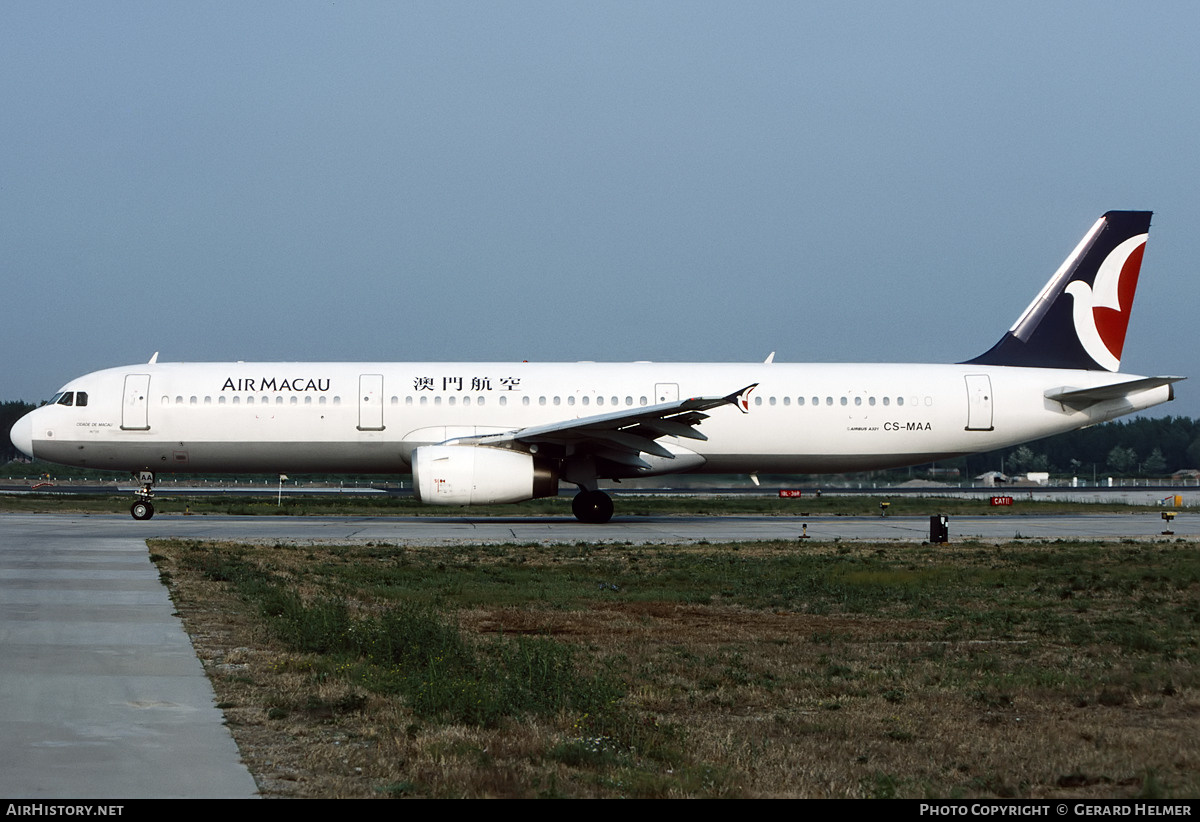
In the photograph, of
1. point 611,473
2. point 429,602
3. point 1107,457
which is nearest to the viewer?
point 429,602

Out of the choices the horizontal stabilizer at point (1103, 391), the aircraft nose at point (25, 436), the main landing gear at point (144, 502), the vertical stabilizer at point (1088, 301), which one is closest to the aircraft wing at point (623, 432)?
the main landing gear at point (144, 502)

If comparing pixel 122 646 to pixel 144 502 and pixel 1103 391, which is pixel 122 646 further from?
pixel 1103 391

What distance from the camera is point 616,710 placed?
6824 mm

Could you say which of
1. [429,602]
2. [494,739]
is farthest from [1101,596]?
[494,739]

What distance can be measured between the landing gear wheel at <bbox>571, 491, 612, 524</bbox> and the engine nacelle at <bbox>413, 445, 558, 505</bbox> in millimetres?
2420

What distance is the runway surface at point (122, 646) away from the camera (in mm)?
5457

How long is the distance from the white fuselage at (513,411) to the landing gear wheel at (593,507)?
4.82 ft

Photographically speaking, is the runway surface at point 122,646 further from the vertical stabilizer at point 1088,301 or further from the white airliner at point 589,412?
the vertical stabilizer at point 1088,301

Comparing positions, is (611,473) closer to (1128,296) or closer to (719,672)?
(1128,296)

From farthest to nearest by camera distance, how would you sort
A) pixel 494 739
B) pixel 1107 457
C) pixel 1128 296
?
1. pixel 1107 457
2. pixel 1128 296
3. pixel 494 739

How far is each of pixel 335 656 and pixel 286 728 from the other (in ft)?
7.82

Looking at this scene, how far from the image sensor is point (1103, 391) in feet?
88.1

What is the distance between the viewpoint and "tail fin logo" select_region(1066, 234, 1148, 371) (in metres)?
28.5

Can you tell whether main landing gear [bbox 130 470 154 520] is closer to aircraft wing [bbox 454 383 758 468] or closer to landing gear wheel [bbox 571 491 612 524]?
aircraft wing [bbox 454 383 758 468]
